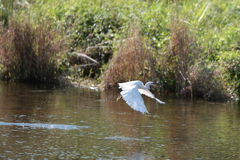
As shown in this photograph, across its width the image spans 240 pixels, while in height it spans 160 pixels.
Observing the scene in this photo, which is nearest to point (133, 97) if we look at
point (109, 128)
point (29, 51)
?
point (109, 128)

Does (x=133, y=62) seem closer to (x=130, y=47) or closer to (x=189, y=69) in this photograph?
(x=130, y=47)

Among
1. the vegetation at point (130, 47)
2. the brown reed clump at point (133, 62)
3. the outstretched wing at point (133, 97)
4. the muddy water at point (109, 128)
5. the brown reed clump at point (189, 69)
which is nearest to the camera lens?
the muddy water at point (109, 128)

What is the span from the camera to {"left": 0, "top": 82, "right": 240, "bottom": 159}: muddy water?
6395mm

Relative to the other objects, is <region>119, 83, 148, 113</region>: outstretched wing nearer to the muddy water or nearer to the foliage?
the muddy water

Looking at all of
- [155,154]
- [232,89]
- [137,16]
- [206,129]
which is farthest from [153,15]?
[155,154]

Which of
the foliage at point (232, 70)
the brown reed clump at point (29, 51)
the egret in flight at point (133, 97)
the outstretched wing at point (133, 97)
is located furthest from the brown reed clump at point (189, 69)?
the outstretched wing at point (133, 97)

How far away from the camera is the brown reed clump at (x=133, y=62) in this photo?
12695mm

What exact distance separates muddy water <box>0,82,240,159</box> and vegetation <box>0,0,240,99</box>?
100cm

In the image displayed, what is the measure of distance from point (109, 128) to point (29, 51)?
629 cm

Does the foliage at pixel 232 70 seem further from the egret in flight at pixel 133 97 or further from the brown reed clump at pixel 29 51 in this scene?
the brown reed clump at pixel 29 51

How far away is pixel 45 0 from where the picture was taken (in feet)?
56.8

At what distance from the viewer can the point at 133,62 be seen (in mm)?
12734

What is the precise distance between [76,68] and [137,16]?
108 inches

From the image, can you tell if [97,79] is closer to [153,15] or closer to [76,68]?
[76,68]
